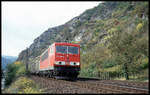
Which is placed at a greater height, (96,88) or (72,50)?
(72,50)

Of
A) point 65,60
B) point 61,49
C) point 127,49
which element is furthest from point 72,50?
point 127,49

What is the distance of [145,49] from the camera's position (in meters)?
19.5

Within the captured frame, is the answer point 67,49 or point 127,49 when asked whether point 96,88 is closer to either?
point 67,49

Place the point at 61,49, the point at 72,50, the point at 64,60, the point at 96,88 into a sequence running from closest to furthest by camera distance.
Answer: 1. the point at 96,88
2. the point at 64,60
3. the point at 61,49
4. the point at 72,50

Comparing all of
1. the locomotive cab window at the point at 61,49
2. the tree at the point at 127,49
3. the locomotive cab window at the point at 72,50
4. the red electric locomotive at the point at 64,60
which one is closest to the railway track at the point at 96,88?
the red electric locomotive at the point at 64,60

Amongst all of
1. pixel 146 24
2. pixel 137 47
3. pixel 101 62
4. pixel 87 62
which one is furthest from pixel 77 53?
pixel 146 24

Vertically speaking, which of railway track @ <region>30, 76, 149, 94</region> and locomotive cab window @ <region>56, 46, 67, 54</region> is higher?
locomotive cab window @ <region>56, 46, 67, 54</region>

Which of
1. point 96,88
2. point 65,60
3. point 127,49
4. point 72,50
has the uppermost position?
Result: point 127,49

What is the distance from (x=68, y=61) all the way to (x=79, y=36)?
6296 centimetres

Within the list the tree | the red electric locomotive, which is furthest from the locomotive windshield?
the tree

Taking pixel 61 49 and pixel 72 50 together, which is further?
pixel 72 50

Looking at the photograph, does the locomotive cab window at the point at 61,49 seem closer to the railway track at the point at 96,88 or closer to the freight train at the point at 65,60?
the freight train at the point at 65,60

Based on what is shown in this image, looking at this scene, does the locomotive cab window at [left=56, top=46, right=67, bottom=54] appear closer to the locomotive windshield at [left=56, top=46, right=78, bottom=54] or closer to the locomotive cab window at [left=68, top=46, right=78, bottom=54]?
the locomotive windshield at [left=56, top=46, right=78, bottom=54]

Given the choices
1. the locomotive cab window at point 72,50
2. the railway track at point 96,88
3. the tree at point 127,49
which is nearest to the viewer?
the railway track at point 96,88
